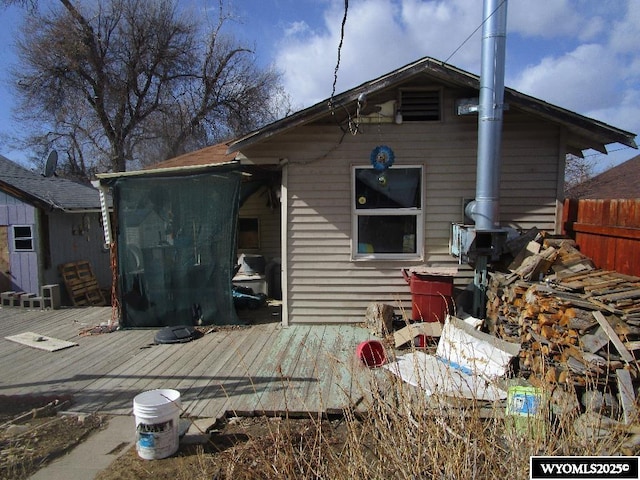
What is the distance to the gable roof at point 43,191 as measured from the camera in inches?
380

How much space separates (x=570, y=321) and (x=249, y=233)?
7275mm

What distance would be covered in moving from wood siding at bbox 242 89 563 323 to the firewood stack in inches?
39.4

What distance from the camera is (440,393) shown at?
7.02 ft

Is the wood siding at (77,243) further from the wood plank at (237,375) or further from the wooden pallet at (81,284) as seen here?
the wood plank at (237,375)

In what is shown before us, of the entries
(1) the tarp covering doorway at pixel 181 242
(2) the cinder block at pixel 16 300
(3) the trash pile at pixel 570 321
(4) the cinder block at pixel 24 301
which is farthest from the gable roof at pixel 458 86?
(2) the cinder block at pixel 16 300

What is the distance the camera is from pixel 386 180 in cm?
609

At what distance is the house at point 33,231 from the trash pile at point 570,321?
9919mm

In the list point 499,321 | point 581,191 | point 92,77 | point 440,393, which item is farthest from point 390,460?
point 92,77

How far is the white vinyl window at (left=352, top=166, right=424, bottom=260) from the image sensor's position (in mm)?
6086

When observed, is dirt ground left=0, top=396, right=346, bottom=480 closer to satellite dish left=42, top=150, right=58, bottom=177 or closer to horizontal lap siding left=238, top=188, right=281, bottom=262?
horizontal lap siding left=238, top=188, right=281, bottom=262

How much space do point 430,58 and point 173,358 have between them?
17.2 feet

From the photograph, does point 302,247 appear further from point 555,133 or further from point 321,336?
point 555,133

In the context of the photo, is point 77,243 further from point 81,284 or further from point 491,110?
point 491,110

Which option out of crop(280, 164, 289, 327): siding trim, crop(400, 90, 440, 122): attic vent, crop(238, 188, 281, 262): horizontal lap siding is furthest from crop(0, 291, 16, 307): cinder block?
crop(400, 90, 440, 122): attic vent
